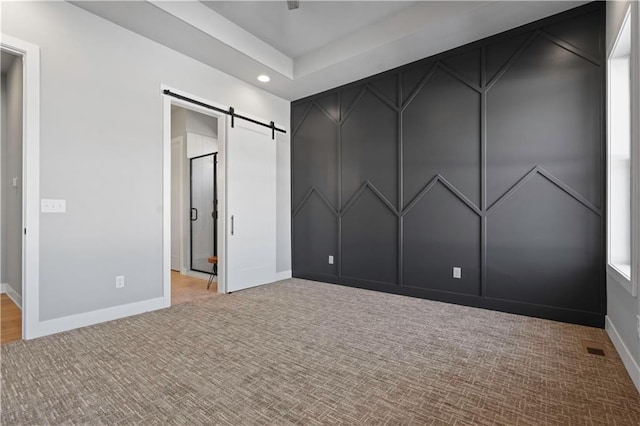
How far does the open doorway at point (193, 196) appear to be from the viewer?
5.32 meters

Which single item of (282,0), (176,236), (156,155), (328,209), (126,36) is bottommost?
(176,236)

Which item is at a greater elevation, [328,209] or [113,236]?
[328,209]

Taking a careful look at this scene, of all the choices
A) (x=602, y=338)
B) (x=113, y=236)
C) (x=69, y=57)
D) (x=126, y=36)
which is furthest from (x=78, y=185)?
(x=602, y=338)

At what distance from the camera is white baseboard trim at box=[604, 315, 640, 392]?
75.4 inches

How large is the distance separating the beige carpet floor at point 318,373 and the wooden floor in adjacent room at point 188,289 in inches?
29.8

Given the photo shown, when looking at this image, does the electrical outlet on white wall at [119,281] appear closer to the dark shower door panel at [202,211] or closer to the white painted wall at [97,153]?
the white painted wall at [97,153]

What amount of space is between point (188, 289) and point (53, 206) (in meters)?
2.07

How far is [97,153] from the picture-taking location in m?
3.04

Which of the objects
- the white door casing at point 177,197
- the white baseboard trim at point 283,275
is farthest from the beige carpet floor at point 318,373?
the white door casing at point 177,197

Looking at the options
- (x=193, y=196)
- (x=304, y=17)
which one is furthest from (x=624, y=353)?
(x=193, y=196)

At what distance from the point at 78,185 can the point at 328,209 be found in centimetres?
308

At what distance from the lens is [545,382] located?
1.94 m

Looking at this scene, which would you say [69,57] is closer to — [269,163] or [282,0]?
[282,0]

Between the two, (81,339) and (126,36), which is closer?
(81,339)
